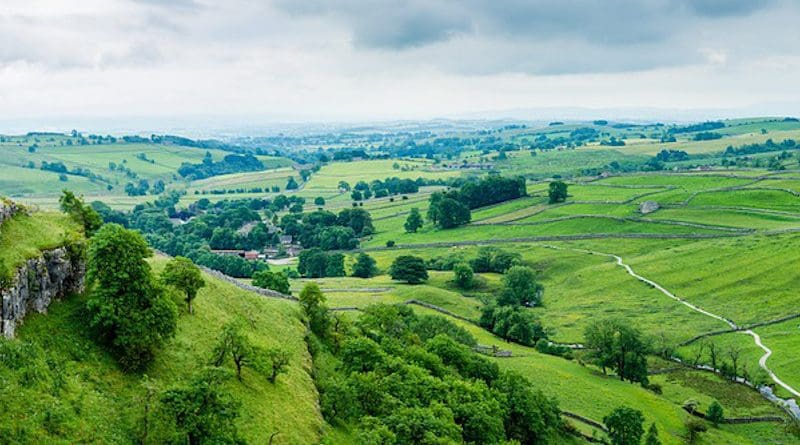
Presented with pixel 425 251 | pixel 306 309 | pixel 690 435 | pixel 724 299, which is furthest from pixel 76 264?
pixel 425 251

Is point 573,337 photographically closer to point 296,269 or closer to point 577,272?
point 577,272

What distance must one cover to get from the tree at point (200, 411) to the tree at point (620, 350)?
194 ft

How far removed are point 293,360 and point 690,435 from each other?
45622 millimetres

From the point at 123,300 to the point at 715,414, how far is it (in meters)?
67.7

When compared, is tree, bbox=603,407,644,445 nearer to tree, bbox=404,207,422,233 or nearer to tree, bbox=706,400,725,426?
tree, bbox=706,400,725,426

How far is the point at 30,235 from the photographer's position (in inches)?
1677

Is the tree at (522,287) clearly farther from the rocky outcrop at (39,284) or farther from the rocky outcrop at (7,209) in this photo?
the rocky outcrop at (7,209)

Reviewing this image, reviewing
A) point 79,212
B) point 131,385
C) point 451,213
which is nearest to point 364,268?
point 451,213

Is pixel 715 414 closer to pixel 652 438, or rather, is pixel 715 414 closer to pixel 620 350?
pixel 620 350

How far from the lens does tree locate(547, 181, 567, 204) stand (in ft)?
647

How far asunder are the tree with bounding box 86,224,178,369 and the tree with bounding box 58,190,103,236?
13299 millimetres

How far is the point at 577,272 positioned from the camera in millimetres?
135625

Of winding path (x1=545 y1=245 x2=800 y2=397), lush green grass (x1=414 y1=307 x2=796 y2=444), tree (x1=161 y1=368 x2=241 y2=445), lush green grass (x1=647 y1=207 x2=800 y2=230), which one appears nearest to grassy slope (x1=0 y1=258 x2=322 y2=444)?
tree (x1=161 y1=368 x2=241 y2=445)

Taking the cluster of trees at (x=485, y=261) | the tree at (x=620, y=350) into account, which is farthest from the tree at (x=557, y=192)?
the tree at (x=620, y=350)
